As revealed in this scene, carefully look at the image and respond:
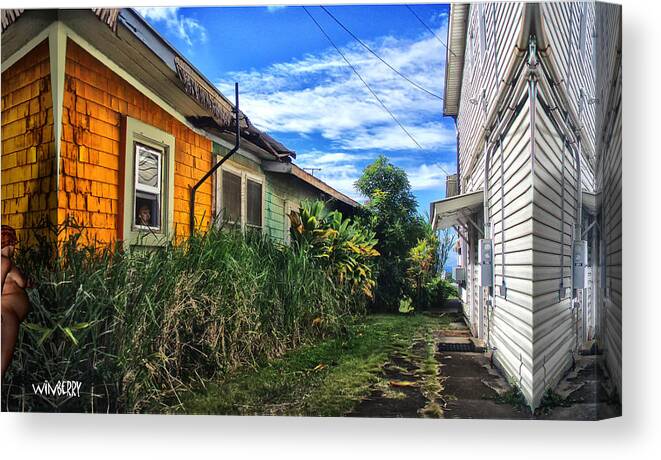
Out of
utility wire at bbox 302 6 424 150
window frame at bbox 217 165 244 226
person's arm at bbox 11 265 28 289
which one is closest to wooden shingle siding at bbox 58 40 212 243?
window frame at bbox 217 165 244 226

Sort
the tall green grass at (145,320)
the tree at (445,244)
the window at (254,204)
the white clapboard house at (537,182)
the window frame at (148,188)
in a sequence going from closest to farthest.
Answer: the white clapboard house at (537,182) → the tall green grass at (145,320) → the window frame at (148,188) → the tree at (445,244) → the window at (254,204)

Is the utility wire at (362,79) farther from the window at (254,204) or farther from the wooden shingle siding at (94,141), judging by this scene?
the wooden shingle siding at (94,141)

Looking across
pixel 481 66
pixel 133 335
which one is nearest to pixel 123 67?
pixel 133 335

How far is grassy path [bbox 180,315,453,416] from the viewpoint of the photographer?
14.9 feet

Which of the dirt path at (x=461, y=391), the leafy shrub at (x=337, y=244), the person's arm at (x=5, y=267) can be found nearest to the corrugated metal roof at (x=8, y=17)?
the person's arm at (x=5, y=267)

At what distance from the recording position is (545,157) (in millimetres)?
4305

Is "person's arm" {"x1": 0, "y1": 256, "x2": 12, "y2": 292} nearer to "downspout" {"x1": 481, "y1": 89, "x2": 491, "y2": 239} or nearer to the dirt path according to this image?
the dirt path

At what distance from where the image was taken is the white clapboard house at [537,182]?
4250mm

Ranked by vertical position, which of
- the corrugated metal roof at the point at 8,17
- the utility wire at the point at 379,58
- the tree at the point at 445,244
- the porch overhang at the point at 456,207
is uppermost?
the corrugated metal roof at the point at 8,17

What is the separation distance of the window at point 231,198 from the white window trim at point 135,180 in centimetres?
39

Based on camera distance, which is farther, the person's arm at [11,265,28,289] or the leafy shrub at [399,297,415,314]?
the leafy shrub at [399,297,415,314]

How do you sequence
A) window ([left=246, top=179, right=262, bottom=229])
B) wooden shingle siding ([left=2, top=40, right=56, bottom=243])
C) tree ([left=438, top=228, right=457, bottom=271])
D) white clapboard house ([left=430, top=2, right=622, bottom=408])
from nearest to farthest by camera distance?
white clapboard house ([left=430, top=2, right=622, bottom=408]), wooden shingle siding ([left=2, top=40, right=56, bottom=243]), tree ([left=438, top=228, right=457, bottom=271]), window ([left=246, top=179, right=262, bottom=229])

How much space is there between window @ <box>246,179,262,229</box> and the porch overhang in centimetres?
130

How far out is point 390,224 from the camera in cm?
475
